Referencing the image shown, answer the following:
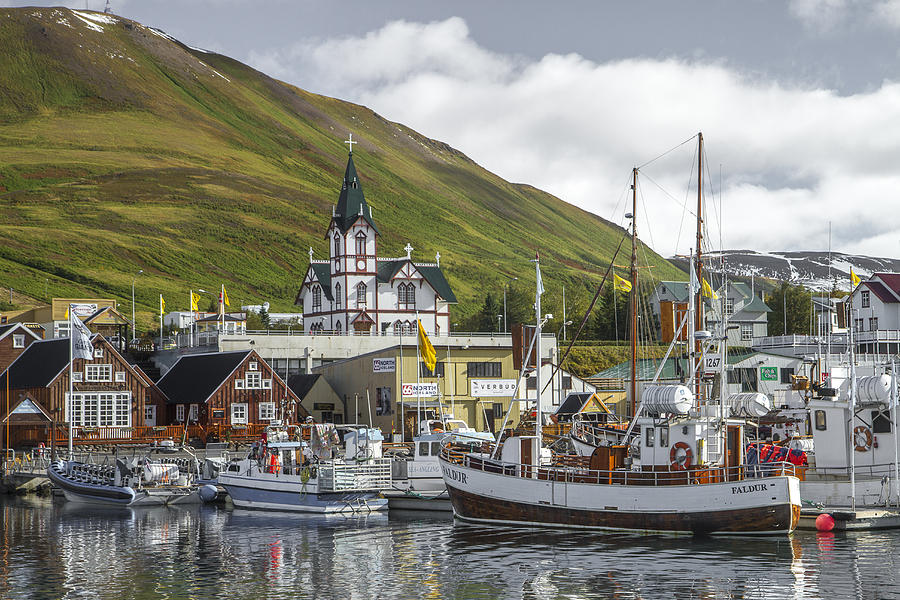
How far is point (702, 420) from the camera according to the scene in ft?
143

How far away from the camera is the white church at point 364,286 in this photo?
123m

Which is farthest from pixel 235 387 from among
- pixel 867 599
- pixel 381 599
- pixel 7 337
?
pixel 867 599

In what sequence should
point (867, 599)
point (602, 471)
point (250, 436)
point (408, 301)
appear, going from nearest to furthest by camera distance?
point (867, 599) < point (602, 471) < point (250, 436) < point (408, 301)

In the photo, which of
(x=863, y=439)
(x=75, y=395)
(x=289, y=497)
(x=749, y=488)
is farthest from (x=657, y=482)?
(x=75, y=395)

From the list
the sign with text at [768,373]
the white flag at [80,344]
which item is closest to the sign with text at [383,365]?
the white flag at [80,344]

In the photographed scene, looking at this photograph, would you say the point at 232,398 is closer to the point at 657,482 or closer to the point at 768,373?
the point at 657,482

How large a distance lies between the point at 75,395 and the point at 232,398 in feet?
37.1

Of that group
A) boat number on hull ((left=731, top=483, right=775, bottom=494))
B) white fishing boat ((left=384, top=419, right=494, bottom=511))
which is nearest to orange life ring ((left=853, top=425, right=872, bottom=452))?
boat number on hull ((left=731, top=483, right=775, bottom=494))

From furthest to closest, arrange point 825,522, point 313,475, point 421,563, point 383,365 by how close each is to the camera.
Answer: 1. point 383,365
2. point 313,475
3. point 825,522
4. point 421,563

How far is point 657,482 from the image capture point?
42.7 m

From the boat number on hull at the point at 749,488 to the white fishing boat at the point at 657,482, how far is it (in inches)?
1.5

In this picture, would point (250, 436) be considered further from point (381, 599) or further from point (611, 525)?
point (381, 599)

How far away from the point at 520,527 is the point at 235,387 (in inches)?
1643

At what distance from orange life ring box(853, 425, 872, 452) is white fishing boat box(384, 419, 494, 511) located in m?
17.8
